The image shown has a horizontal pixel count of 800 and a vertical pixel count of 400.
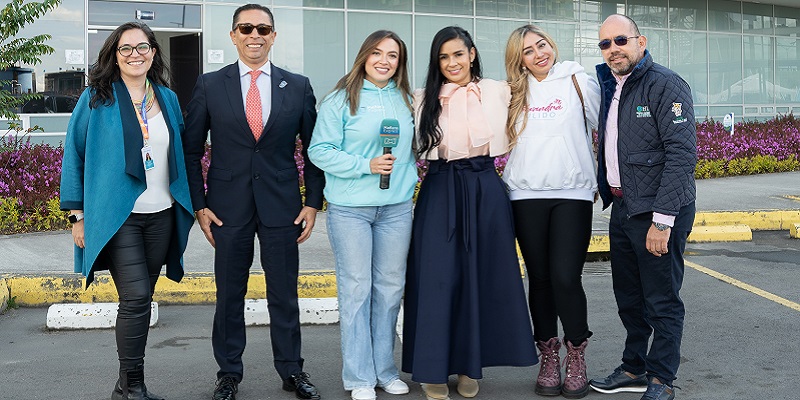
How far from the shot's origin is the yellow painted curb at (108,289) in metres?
7.21

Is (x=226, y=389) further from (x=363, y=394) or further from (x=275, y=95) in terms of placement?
(x=275, y=95)

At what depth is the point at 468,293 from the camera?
500cm

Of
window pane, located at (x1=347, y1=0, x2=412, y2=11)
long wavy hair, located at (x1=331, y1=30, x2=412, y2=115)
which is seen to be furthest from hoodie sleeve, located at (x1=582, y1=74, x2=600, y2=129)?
window pane, located at (x1=347, y1=0, x2=412, y2=11)

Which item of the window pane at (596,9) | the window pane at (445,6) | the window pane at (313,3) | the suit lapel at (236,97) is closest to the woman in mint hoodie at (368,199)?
the suit lapel at (236,97)

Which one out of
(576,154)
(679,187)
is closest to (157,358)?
(576,154)

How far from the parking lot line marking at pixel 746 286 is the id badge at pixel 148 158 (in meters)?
4.95

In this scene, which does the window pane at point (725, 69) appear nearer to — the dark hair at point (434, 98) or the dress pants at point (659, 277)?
the dress pants at point (659, 277)

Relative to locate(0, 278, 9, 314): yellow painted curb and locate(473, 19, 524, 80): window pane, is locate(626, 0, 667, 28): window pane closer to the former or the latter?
locate(473, 19, 524, 80): window pane

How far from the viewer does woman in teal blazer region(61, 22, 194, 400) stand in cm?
464

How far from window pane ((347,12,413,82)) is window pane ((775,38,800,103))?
1241 centimetres

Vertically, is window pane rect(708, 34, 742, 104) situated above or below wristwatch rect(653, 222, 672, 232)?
above

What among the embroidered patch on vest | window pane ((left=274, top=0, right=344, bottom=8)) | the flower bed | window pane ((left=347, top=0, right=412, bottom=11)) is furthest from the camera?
window pane ((left=347, top=0, right=412, bottom=11))

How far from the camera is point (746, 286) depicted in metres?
7.77

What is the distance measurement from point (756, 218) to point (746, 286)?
3296mm
